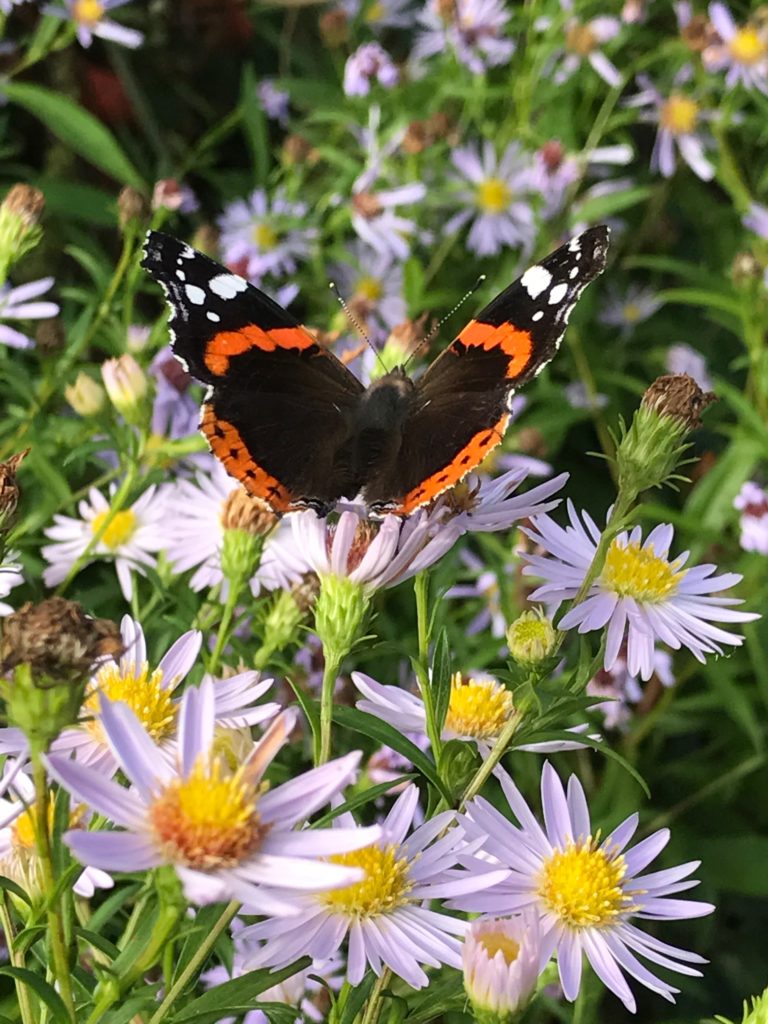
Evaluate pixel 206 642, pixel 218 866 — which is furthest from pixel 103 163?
pixel 218 866

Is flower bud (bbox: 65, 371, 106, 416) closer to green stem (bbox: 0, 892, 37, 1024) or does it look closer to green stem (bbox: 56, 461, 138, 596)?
green stem (bbox: 56, 461, 138, 596)

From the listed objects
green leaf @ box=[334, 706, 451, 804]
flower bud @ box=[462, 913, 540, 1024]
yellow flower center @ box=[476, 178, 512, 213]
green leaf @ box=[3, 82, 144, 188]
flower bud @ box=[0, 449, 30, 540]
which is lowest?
flower bud @ box=[462, 913, 540, 1024]

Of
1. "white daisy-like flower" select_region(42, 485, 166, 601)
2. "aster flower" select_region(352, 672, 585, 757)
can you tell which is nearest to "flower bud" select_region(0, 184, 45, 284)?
"white daisy-like flower" select_region(42, 485, 166, 601)

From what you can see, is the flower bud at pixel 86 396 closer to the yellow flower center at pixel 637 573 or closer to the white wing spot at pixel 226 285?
the white wing spot at pixel 226 285

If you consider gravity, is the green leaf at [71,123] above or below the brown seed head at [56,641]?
above

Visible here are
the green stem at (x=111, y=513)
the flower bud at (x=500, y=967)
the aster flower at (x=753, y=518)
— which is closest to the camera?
the flower bud at (x=500, y=967)

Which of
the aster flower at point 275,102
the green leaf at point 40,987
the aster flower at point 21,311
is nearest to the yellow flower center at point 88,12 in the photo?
the aster flower at point 275,102
